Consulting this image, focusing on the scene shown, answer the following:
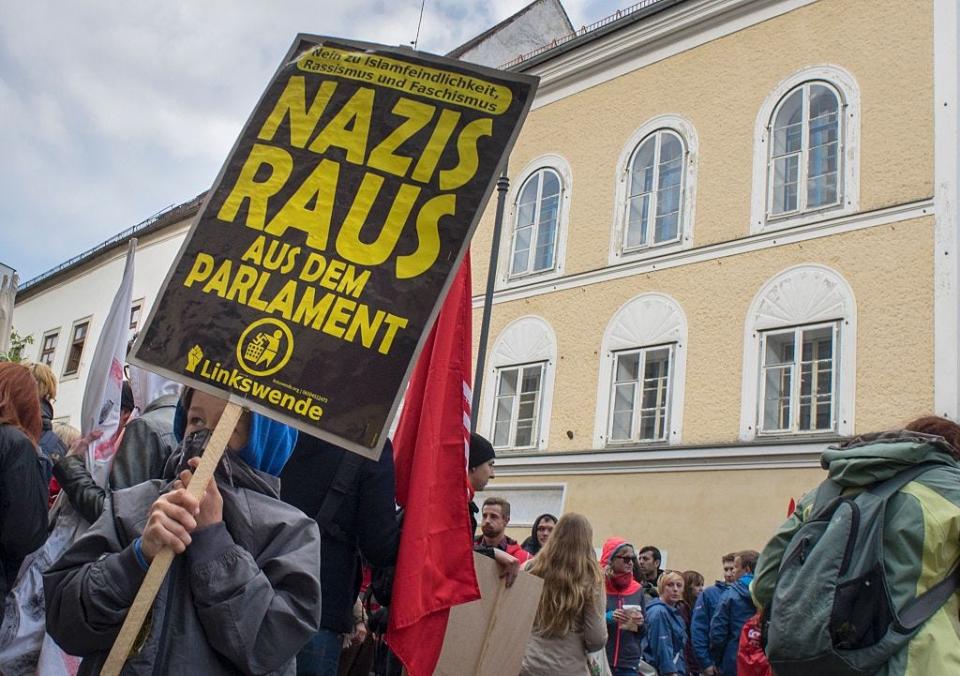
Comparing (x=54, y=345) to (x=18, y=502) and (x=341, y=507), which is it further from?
(x=341, y=507)

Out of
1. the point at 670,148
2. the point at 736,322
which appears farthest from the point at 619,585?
the point at 670,148

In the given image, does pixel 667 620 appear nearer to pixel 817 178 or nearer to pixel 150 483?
pixel 150 483

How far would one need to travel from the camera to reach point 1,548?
4.02m

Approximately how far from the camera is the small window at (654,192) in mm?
Result: 17123

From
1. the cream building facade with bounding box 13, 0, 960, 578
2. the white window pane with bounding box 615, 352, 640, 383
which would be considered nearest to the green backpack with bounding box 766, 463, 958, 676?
the cream building facade with bounding box 13, 0, 960, 578

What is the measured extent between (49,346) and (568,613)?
1410 inches

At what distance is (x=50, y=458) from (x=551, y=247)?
1516 centimetres

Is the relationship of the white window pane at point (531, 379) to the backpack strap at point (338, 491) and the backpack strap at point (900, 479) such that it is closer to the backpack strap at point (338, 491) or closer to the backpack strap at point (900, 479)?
the backpack strap at point (338, 491)

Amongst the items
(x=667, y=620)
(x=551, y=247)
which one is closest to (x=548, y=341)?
(x=551, y=247)

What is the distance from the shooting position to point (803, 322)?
14641mm

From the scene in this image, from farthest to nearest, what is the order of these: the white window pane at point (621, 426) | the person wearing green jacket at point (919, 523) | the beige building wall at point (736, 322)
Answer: the white window pane at point (621, 426) < the beige building wall at point (736, 322) < the person wearing green jacket at point (919, 523)

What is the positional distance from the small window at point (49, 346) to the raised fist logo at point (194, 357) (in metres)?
37.3

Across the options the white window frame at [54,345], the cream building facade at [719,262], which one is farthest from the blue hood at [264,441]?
the white window frame at [54,345]

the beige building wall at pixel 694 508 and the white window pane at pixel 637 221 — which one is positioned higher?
the white window pane at pixel 637 221
